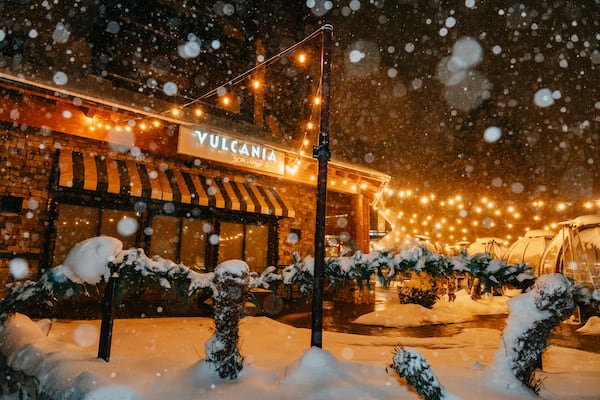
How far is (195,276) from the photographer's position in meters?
5.07

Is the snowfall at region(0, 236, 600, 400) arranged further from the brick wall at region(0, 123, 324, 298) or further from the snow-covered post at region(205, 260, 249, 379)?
the brick wall at region(0, 123, 324, 298)

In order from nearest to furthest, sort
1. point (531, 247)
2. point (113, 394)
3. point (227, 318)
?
1. point (113, 394)
2. point (227, 318)
3. point (531, 247)

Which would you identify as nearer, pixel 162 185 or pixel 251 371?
pixel 251 371

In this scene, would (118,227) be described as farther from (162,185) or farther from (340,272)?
(340,272)

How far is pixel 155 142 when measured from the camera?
34.4 ft

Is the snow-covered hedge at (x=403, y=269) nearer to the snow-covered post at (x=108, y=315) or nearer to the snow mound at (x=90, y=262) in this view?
the snow-covered post at (x=108, y=315)

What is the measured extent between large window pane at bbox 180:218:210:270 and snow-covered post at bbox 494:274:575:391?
28.1ft

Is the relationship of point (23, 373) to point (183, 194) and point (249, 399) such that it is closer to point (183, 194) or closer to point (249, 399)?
point (249, 399)

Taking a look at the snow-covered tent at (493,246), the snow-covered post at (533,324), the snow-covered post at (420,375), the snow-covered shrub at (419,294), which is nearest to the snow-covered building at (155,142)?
the snow-covered shrub at (419,294)

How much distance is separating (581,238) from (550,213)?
14.8 meters

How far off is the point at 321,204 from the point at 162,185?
19.8 ft

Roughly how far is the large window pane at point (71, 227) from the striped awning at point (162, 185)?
0.91 metres

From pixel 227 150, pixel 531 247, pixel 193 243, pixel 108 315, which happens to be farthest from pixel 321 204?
pixel 531 247

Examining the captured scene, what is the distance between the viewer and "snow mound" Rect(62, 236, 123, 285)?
4.63m
